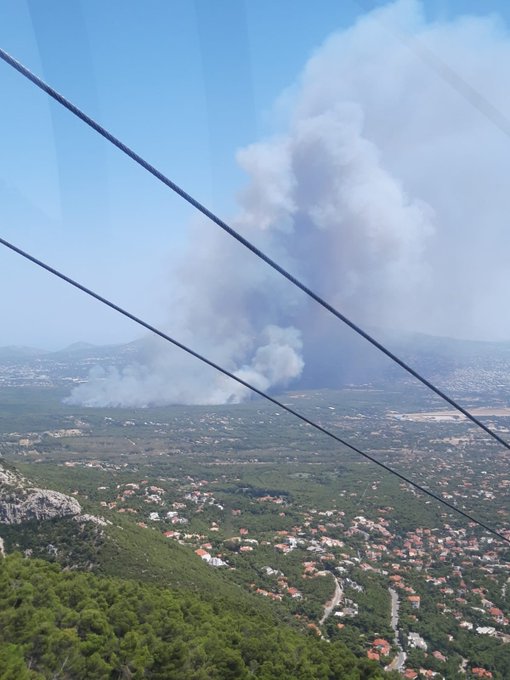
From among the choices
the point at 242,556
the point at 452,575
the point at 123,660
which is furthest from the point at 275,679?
the point at 452,575

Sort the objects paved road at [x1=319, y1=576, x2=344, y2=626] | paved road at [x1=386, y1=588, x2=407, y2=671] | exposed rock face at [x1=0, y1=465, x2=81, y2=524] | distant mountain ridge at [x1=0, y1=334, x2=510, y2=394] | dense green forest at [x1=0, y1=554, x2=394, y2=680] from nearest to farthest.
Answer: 1. dense green forest at [x1=0, y1=554, x2=394, y2=680]
2. paved road at [x1=386, y1=588, x2=407, y2=671]
3. paved road at [x1=319, y1=576, x2=344, y2=626]
4. exposed rock face at [x1=0, y1=465, x2=81, y2=524]
5. distant mountain ridge at [x1=0, y1=334, x2=510, y2=394]

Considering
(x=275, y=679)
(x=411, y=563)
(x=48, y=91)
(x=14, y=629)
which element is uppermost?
(x=48, y=91)

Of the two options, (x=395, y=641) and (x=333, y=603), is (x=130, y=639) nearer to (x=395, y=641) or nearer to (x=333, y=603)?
(x=395, y=641)

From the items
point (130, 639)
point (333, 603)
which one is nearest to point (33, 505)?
point (130, 639)

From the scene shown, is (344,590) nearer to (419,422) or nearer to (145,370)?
(419,422)

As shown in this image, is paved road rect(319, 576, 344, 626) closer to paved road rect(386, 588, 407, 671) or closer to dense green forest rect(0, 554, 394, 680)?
paved road rect(386, 588, 407, 671)

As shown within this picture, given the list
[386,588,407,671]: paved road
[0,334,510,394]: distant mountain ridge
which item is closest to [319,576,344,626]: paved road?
[386,588,407,671]: paved road

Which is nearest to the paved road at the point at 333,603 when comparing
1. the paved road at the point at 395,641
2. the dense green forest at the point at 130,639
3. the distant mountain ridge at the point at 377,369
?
the paved road at the point at 395,641
